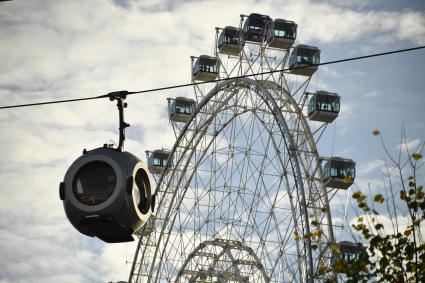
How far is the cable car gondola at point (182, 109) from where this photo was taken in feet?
188

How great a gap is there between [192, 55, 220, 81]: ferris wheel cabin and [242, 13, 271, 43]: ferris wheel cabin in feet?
10.6

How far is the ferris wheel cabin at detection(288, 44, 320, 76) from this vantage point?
151ft

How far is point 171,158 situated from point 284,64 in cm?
1190

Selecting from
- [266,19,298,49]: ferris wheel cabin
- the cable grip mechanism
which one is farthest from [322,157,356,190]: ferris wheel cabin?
the cable grip mechanism

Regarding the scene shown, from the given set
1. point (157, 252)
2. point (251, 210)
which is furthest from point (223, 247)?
point (157, 252)

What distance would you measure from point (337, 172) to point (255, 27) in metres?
9.75

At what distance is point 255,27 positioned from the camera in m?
50.7

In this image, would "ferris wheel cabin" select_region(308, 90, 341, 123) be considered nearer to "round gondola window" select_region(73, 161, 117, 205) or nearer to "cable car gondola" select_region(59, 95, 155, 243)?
"cable car gondola" select_region(59, 95, 155, 243)

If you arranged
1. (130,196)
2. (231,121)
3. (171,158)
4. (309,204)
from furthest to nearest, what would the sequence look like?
(171,158) → (231,121) → (309,204) → (130,196)

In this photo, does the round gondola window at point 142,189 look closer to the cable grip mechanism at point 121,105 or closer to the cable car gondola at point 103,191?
the cable car gondola at point 103,191

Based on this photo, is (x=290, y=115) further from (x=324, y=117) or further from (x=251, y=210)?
(x=251, y=210)

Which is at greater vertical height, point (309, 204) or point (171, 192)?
point (171, 192)

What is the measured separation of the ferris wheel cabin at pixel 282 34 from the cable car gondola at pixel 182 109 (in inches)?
389

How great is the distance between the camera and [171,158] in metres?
57.2
